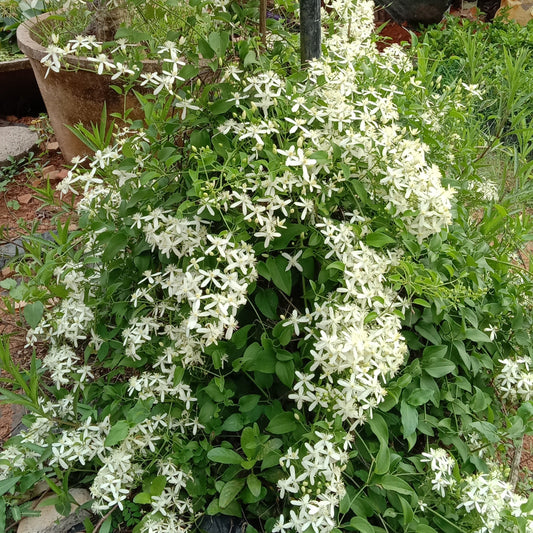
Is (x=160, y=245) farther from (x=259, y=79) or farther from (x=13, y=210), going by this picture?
(x=13, y=210)

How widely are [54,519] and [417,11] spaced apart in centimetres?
577

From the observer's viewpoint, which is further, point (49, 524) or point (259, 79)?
point (49, 524)

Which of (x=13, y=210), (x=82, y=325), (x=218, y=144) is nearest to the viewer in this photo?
(x=218, y=144)

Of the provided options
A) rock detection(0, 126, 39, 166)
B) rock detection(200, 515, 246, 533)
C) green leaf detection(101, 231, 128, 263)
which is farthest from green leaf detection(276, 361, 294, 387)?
rock detection(0, 126, 39, 166)

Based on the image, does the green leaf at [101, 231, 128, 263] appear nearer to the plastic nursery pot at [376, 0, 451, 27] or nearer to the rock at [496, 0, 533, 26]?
the plastic nursery pot at [376, 0, 451, 27]

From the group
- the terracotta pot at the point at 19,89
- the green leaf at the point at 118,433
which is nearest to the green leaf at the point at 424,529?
the green leaf at the point at 118,433

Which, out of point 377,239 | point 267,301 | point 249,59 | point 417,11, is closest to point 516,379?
point 377,239

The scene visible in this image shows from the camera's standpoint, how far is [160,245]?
1.52 metres

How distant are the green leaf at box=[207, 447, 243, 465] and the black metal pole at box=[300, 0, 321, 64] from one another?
1.18 metres

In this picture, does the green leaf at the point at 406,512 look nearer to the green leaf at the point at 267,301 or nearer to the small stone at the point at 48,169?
the green leaf at the point at 267,301

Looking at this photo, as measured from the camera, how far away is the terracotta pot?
431 centimetres

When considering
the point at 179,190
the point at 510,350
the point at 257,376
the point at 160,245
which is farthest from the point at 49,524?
the point at 510,350

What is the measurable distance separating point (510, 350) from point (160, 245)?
1204 millimetres

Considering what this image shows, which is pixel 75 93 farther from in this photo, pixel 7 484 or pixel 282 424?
pixel 282 424
